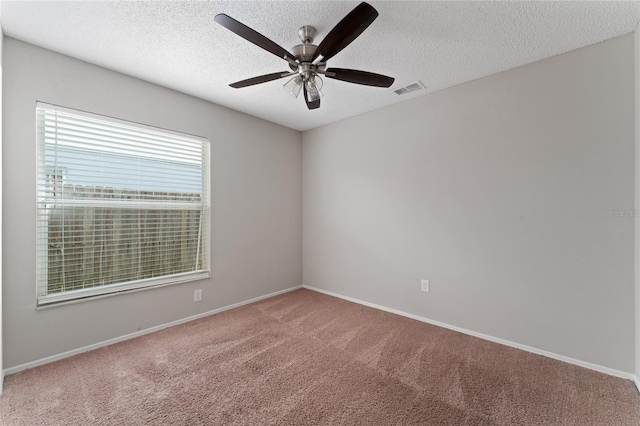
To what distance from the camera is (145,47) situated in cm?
208

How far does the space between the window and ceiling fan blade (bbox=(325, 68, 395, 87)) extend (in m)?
1.92

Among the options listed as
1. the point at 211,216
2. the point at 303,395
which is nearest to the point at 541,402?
the point at 303,395

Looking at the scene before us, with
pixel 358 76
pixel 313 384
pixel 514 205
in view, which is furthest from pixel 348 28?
pixel 313 384

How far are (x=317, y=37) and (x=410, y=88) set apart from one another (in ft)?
4.22

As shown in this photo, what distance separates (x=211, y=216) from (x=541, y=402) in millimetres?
3289

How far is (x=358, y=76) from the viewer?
1.87 meters

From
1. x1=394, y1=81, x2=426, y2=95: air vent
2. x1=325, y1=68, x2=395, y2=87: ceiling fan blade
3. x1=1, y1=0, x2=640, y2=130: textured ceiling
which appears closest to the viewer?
x1=1, y1=0, x2=640, y2=130: textured ceiling

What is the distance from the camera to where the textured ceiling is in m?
1.69

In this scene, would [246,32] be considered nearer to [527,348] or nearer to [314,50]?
[314,50]

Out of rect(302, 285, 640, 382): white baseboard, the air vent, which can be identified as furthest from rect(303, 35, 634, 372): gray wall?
the air vent

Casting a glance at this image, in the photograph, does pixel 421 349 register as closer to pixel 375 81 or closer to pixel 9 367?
pixel 375 81

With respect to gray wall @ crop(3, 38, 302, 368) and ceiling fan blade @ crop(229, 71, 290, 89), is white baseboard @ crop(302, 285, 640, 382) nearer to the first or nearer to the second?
gray wall @ crop(3, 38, 302, 368)

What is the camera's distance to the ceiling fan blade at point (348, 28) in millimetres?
1328

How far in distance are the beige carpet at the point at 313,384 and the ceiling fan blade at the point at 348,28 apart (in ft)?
7.32
